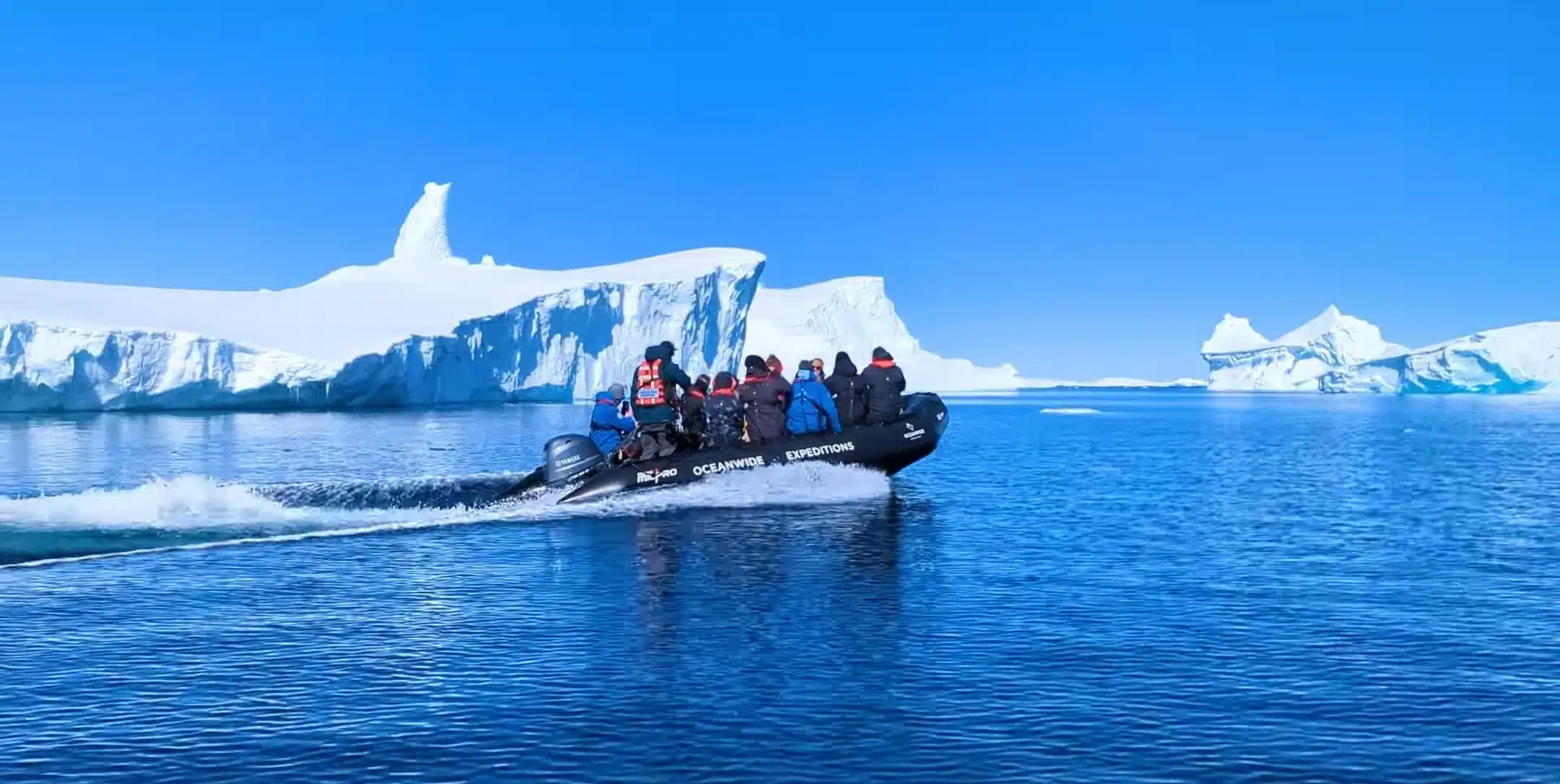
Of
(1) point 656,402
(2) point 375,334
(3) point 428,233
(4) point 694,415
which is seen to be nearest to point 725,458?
(4) point 694,415

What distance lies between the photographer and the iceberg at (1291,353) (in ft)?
423

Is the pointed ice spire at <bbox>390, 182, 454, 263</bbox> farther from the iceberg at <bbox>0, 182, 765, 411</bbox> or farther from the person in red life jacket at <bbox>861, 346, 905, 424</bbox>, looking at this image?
the person in red life jacket at <bbox>861, 346, 905, 424</bbox>

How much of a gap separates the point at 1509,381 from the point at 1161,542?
113 m

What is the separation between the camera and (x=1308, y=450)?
35.9 metres

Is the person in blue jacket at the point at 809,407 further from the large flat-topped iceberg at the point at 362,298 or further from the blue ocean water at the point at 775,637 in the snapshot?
the large flat-topped iceberg at the point at 362,298

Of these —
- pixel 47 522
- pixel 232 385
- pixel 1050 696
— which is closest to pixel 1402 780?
pixel 1050 696

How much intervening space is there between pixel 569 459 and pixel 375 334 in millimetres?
50681

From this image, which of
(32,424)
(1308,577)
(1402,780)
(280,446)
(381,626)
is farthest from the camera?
(32,424)

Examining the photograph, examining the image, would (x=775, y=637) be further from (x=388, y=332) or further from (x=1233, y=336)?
(x=1233, y=336)

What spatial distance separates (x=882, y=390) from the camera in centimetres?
1938

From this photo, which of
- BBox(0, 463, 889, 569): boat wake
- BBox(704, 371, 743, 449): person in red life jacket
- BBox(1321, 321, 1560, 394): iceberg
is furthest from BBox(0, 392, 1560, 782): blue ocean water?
BBox(1321, 321, 1560, 394): iceberg

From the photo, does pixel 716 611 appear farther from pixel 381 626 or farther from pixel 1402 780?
pixel 1402 780

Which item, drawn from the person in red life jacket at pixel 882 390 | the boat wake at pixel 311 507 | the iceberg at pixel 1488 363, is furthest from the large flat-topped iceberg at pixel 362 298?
the iceberg at pixel 1488 363

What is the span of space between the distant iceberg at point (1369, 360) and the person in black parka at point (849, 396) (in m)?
102
